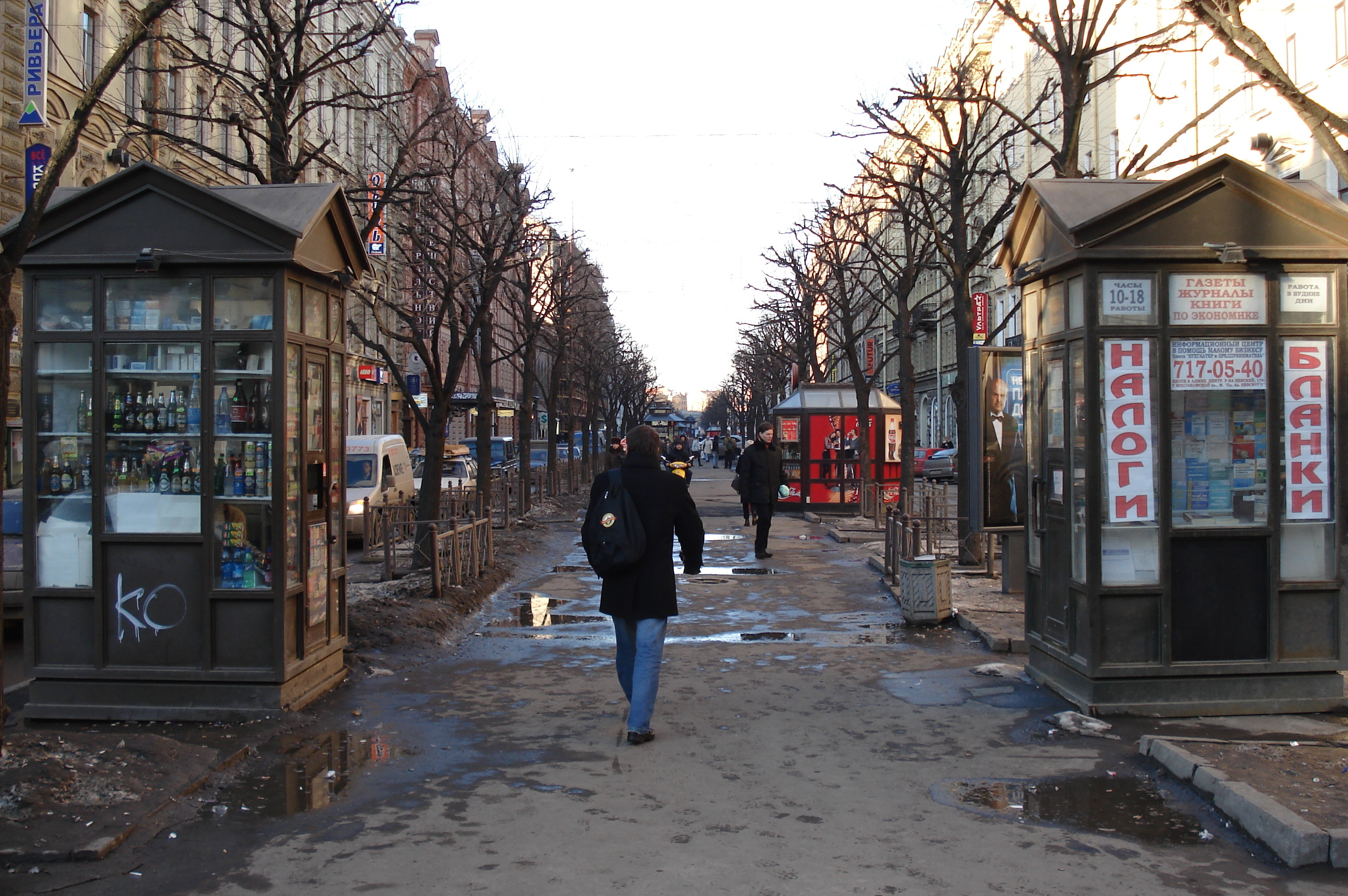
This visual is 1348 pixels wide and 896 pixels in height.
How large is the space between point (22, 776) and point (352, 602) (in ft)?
18.0

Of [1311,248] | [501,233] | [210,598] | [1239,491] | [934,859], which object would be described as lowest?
[934,859]

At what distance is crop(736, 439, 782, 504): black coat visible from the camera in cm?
1723

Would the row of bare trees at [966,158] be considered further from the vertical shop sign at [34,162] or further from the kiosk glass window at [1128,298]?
the vertical shop sign at [34,162]

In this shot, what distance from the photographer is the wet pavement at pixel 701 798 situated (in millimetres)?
4688

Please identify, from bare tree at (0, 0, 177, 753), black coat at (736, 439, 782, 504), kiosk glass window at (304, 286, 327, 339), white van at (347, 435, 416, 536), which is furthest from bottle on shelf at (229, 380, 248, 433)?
white van at (347, 435, 416, 536)

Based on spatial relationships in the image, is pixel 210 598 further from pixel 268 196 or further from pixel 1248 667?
pixel 1248 667

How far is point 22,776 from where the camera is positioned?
17.6 ft

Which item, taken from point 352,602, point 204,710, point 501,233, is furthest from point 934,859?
point 501,233

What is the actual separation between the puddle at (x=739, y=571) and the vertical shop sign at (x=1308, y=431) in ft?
28.5

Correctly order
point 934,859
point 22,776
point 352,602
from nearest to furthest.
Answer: point 934,859
point 22,776
point 352,602

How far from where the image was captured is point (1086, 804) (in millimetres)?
5625

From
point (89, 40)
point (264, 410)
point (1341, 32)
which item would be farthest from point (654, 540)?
point (89, 40)

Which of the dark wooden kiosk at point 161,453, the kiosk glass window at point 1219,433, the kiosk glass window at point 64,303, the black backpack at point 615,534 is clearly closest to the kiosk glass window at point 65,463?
the dark wooden kiosk at point 161,453

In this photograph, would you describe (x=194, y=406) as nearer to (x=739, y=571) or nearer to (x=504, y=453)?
(x=739, y=571)
